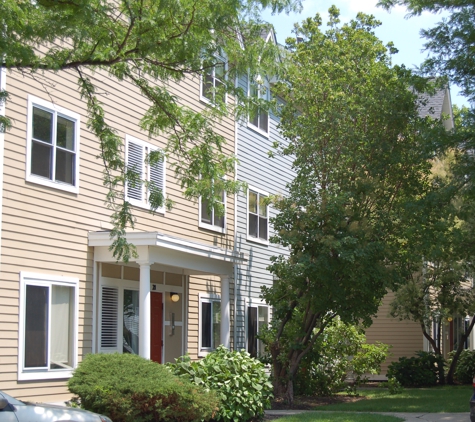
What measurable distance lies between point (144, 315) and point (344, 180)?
5.82 meters

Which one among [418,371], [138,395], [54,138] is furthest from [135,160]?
[418,371]

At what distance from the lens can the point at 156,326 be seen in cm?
1766

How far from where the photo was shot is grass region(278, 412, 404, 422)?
1348cm

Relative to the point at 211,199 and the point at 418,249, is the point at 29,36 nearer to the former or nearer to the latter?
the point at 211,199

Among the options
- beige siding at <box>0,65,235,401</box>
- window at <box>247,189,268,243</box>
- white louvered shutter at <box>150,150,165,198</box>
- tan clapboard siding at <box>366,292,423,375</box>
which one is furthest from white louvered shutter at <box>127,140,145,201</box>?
tan clapboard siding at <box>366,292,423,375</box>

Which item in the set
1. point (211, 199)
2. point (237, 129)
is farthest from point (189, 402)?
point (237, 129)

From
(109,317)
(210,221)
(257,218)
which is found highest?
(257,218)

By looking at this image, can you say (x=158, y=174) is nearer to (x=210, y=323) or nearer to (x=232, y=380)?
(x=210, y=323)

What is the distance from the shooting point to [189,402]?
11.3 m

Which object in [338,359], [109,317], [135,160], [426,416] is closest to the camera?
[426,416]

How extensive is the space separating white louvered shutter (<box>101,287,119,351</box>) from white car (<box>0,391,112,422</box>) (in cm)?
703

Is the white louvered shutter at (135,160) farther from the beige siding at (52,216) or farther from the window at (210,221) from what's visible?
the window at (210,221)

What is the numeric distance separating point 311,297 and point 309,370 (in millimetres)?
3357

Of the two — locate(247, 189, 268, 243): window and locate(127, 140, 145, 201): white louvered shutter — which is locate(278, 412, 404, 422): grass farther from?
locate(247, 189, 268, 243): window
